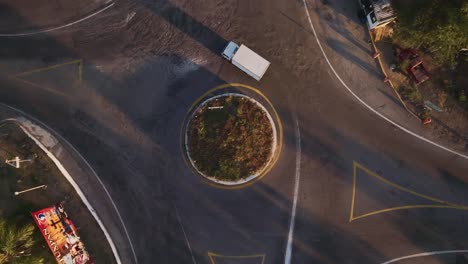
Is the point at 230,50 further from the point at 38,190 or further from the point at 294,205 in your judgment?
the point at 38,190

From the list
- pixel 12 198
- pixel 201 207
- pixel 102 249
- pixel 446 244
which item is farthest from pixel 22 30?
pixel 446 244

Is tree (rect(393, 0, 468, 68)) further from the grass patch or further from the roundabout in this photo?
the grass patch

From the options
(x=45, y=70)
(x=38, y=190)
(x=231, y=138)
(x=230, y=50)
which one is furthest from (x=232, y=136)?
(x=45, y=70)

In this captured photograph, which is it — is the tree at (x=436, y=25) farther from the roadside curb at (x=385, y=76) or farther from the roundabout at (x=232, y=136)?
the roundabout at (x=232, y=136)

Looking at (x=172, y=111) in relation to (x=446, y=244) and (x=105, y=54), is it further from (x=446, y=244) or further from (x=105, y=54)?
(x=446, y=244)

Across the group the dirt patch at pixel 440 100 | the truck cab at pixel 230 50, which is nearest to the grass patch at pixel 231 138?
the truck cab at pixel 230 50

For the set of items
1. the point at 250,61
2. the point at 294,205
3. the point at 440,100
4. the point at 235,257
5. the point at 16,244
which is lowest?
the point at 235,257
